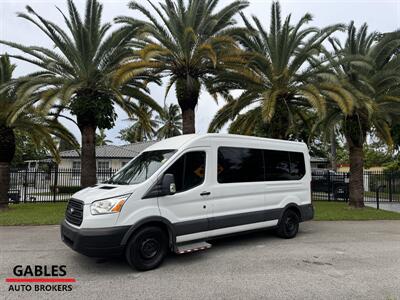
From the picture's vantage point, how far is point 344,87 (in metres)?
11.1

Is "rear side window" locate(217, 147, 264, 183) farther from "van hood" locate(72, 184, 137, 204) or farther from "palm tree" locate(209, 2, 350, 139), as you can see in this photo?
"palm tree" locate(209, 2, 350, 139)

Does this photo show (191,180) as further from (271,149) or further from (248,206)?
(271,149)

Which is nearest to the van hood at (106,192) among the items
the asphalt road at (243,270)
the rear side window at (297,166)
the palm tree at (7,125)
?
the asphalt road at (243,270)

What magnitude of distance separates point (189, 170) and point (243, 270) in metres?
2.12

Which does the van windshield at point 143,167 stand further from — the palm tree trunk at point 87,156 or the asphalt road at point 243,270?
the palm tree trunk at point 87,156

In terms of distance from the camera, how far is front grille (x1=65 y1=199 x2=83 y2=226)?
487 cm

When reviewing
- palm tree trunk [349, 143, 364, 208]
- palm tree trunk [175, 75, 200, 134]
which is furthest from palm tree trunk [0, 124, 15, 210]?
palm tree trunk [349, 143, 364, 208]

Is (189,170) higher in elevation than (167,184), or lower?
higher

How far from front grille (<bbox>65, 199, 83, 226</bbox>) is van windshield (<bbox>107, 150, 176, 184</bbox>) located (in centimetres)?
83

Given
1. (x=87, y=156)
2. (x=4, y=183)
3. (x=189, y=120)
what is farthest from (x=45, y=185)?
(x=189, y=120)

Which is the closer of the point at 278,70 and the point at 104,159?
the point at 278,70

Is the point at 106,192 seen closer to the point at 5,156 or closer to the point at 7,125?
the point at 7,125

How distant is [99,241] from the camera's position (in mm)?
4574

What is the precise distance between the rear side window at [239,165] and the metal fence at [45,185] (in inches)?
494
